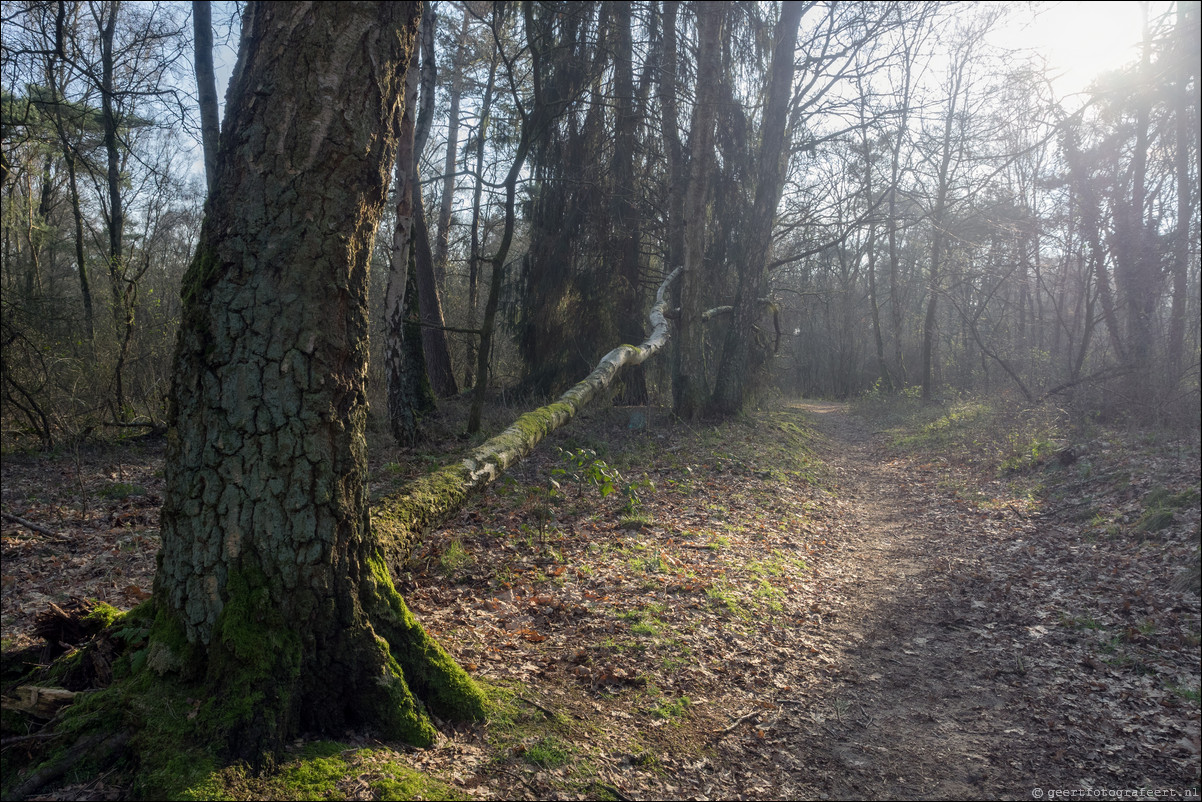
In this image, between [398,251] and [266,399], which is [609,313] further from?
[266,399]

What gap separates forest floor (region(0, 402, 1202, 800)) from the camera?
121 inches

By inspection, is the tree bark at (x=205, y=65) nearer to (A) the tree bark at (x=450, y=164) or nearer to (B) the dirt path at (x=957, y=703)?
(A) the tree bark at (x=450, y=164)

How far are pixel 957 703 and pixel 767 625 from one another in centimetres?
130

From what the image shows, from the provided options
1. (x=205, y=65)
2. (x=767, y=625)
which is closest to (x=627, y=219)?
(x=205, y=65)

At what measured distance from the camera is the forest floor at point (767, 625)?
3.07 m

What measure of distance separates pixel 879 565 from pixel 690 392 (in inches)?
282

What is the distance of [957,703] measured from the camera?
392 centimetres

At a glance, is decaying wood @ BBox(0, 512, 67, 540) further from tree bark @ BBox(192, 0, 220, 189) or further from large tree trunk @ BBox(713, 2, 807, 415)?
large tree trunk @ BBox(713, 2, 807, 415)

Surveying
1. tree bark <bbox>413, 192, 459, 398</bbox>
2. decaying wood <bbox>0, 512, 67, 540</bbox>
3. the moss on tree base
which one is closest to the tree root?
the moss on tree base

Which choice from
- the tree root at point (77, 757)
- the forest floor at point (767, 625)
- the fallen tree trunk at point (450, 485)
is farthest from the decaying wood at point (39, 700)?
the fallen tree trunk at point (450, 485)

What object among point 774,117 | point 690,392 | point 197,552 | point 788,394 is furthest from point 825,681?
point 788,394

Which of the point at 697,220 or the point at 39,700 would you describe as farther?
the point at 697,220

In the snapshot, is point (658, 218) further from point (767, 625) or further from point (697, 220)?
point (767, 625)

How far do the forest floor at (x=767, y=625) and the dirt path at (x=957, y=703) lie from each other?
2 centimetres
